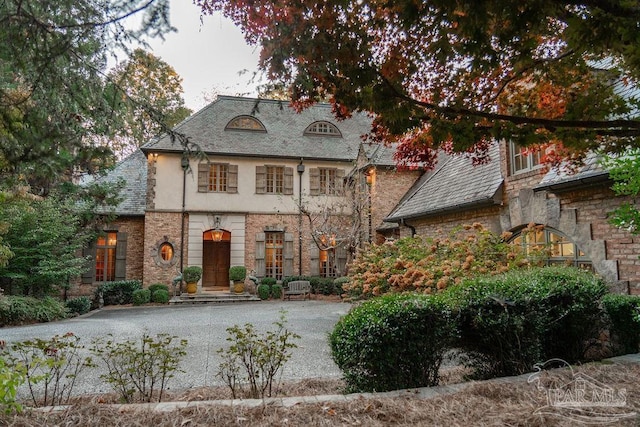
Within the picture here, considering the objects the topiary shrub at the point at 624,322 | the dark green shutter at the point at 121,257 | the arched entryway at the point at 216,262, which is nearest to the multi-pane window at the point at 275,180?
the arched entryway at the point at 216,262

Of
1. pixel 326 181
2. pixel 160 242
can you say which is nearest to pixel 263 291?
pixel 160 242

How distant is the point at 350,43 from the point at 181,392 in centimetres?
411

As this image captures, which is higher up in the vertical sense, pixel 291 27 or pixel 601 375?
pixel 291 27

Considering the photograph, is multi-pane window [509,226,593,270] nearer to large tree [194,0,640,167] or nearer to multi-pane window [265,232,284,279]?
large tree [194,0,640,167]

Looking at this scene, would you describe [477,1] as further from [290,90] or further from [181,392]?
[181,392]

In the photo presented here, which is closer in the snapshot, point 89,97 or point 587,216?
point 89,97

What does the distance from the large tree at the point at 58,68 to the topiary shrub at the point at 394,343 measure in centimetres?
311

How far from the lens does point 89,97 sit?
4480 mm

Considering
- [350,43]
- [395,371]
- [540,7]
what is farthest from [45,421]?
[540,7]

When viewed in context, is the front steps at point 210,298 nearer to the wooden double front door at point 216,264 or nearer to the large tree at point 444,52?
the wooden double front door at point 216,264

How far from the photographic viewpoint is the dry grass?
9.00 ft

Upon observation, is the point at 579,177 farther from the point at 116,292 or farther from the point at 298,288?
the point at 116,292

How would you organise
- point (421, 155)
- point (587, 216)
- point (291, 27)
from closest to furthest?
point (291, 27) < point (421, 155) < point (587, 216)

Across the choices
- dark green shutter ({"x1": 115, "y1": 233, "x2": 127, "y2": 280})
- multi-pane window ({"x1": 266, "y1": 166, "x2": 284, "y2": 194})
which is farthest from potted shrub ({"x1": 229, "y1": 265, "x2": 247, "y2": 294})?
dark green shutter ({"x1": 115, "y1": 233, "x2": 127, "y2": 280})
